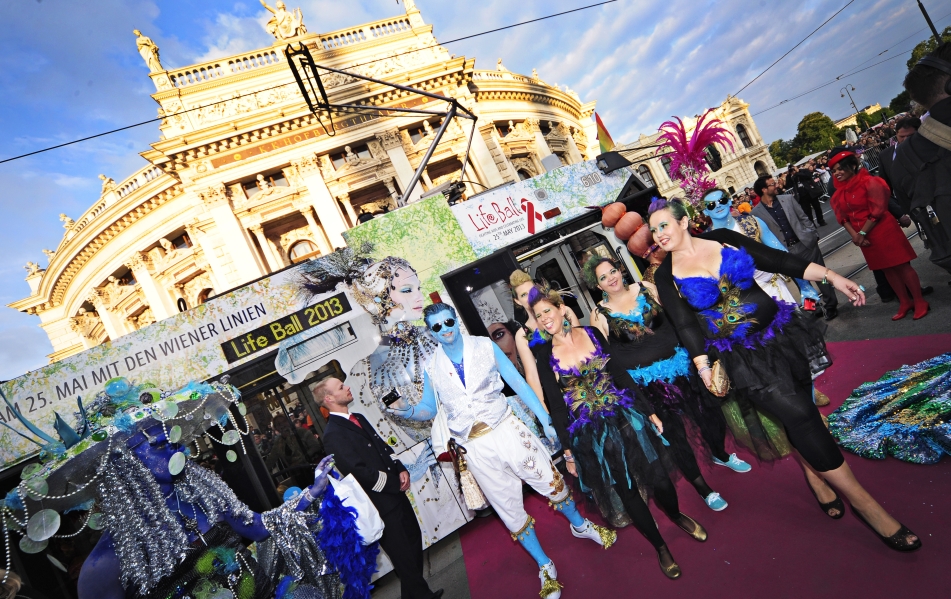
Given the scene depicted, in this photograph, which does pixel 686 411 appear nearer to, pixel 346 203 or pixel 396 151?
pixel 346 203

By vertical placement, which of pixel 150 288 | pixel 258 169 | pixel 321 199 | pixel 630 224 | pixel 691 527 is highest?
pixel 258 169

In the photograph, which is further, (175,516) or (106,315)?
(106,315)

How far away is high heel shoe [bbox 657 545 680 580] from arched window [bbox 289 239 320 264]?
49.7 feet

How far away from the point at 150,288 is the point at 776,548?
793 inches

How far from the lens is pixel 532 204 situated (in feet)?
19.1

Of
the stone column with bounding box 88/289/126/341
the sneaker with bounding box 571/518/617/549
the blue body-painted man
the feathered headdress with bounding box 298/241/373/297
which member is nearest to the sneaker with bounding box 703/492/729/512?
the sneaker with bounding box 571/518/617/549

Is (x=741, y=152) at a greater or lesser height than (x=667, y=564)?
greater

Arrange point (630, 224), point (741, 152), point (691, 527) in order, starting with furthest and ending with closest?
point (741, 152)
point (630, 224)
point (691, 527)

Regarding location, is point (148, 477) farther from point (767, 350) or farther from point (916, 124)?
point (916, 124)

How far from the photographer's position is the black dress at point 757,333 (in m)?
2.43

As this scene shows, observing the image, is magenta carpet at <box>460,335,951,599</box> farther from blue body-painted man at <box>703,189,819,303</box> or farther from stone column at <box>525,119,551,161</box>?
stone column at <box>525,119,551,161</box>

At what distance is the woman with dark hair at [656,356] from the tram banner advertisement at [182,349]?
275cm

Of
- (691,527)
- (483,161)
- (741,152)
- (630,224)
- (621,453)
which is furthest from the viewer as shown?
(741,152)

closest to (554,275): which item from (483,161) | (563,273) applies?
(563,273)
